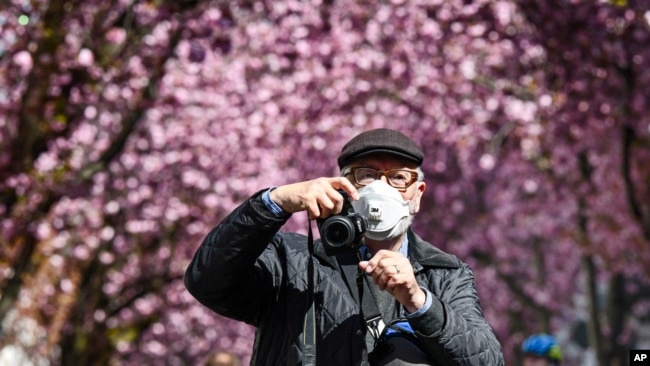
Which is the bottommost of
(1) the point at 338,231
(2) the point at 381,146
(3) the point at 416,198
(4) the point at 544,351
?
(4) the point at 544,351

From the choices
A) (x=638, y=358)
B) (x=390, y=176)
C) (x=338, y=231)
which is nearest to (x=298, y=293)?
(x=338, y=231)

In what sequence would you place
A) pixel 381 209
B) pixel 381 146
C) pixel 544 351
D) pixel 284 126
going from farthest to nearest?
pixel 284 126 → pixel 544 351 → pixel 381 146 → pixel 381 209

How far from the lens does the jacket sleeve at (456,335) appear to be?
3.23 meters

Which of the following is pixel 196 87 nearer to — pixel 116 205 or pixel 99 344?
pixel 116 205

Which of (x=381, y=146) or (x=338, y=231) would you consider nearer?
(x=338, y=231)

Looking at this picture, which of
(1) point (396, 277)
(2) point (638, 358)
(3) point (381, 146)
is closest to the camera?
(1) point (396, 277)

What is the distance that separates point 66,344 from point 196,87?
4548mm

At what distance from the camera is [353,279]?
140 inches

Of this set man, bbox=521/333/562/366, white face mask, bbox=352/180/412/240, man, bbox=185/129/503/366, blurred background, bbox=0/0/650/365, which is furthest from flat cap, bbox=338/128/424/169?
blurred background, bbox=0/0/650/365

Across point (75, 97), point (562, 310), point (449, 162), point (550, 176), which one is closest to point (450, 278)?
point (75, 97)

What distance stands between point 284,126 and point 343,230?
1323 centimetres

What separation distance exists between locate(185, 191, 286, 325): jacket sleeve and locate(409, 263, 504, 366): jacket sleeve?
1.61 feet

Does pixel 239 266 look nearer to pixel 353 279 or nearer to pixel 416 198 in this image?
pixel 353 279

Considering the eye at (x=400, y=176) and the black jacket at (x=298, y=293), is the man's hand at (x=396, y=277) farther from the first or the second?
the eye at (x=400, y=176)
